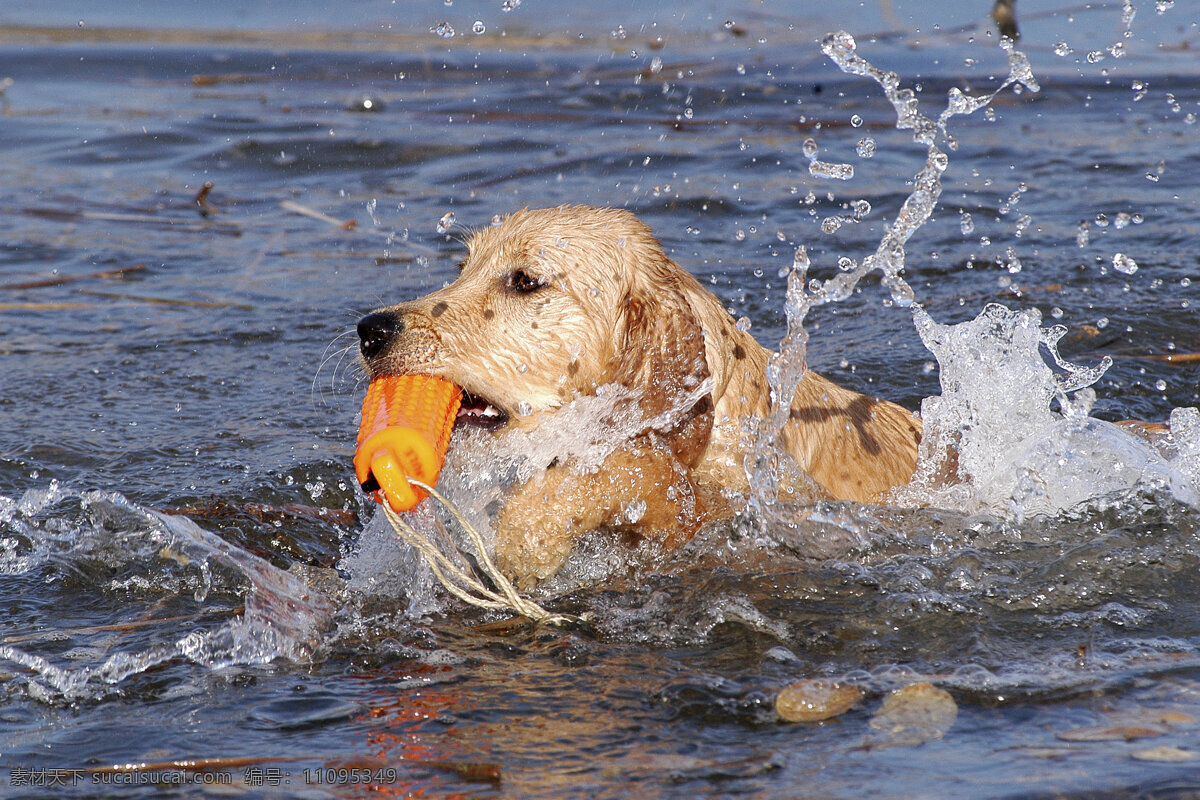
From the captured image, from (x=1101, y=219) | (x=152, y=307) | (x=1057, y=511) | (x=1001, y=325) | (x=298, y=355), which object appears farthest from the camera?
(x=1101, y=219)

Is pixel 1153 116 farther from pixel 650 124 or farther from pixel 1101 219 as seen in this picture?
pixel 650 124

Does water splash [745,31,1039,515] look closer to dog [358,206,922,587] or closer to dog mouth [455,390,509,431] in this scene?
dog [358,206,922,587]

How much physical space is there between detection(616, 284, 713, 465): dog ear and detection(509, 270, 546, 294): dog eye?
32cm

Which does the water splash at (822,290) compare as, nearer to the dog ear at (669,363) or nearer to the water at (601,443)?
the water at (601,443)

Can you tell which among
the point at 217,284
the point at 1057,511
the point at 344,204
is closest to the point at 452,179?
the point at 344,204

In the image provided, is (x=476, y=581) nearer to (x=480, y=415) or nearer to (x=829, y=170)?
(x=480, y=415)

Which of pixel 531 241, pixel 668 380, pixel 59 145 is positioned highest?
pixel 59 145

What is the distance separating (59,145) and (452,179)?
3495 mm

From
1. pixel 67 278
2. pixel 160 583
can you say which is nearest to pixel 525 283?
pixel 160 583

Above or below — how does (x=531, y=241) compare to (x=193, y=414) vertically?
above

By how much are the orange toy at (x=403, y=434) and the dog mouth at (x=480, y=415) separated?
17cm

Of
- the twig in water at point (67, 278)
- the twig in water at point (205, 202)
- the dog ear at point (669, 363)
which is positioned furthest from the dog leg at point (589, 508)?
the twig in water at point (205, 202)

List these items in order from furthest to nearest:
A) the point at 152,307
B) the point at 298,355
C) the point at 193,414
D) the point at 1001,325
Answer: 1. the point at 152,307
2. the point at 298,355
3. the point at 193,414
4. the point at 1001,325

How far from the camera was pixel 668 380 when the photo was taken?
4.60 metres
